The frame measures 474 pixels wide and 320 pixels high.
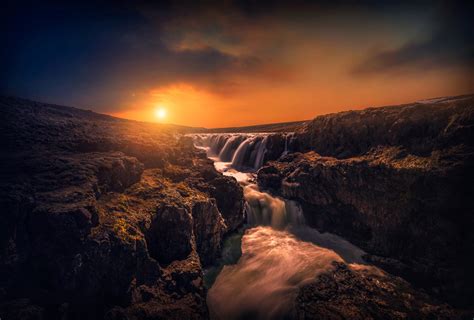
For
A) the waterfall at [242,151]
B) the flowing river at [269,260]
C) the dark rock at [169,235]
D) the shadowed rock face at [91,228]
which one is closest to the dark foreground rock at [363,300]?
the flowing river at [269,260]

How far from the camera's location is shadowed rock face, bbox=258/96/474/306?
13844 mm

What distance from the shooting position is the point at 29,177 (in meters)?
10.1

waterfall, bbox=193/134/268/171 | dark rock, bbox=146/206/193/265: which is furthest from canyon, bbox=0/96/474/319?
waterfall, bbox=193/134/268/171

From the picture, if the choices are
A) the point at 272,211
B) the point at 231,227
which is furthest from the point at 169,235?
the point at 272,211

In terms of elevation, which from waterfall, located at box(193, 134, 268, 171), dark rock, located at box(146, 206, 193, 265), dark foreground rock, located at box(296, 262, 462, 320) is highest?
waterfall, located at box(193, 134, 268, 171)

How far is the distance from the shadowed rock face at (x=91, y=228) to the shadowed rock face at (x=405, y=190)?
11447 mm

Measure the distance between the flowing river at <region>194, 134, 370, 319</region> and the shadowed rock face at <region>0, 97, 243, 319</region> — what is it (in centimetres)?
198

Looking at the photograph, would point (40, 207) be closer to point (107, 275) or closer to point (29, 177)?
point (29, 177)

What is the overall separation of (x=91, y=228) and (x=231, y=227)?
38.3ft

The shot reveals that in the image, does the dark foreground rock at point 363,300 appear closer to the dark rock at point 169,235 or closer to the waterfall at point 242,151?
the dark rock at point 169,235

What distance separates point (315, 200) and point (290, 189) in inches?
113

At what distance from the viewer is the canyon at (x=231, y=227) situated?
8.77 metres

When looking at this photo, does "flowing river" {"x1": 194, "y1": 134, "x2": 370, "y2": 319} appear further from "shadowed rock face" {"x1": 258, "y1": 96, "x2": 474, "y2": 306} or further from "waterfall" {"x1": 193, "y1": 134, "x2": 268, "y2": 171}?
"waterfall" {"x1": 193, "y1": 134, "x2": 268, "y2": 171}

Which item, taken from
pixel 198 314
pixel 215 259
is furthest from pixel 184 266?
pixel 215 259
